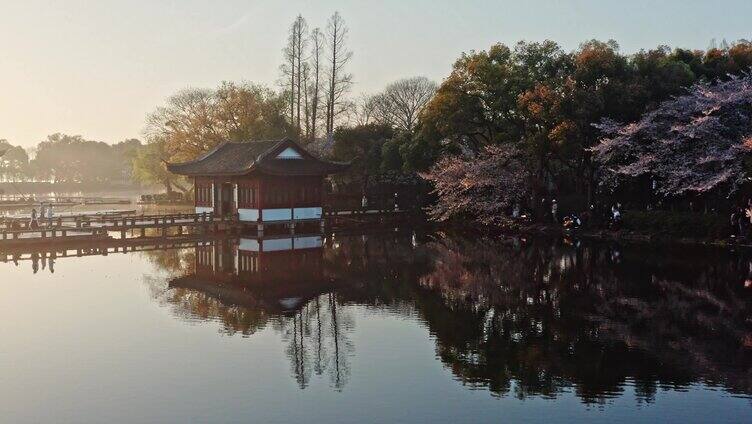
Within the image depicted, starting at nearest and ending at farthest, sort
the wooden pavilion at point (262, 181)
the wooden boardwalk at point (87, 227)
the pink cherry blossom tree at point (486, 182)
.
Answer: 1. the wooden boardwalk at point (87, 227)
2. the wooden pavilion at point (262, 181)
3. the pink cherry blossom tree at point (486, 182)

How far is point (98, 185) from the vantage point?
135875 mm

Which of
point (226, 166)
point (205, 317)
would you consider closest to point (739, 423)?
point (205, 317)

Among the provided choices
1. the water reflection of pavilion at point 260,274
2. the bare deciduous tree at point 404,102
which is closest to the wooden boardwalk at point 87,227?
the water reflection of pavilion at point 260,274

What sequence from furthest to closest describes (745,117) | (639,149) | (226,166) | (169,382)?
(226,166) → (639,149) → (745,117) → (169,382)

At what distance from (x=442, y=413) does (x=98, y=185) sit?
133701 millimetres

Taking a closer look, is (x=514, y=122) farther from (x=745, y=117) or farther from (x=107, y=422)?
(x=107, y=422)

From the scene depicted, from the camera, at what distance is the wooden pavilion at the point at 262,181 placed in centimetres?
4019

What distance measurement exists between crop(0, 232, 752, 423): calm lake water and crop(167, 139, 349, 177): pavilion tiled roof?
11.0 meters

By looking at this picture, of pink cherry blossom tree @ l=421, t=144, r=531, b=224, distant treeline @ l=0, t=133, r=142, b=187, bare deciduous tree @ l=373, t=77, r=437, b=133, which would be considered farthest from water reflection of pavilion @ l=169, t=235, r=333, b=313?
distant treeline @ l=0, t=133, r=142, b=187

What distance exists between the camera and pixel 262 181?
40.1 meters

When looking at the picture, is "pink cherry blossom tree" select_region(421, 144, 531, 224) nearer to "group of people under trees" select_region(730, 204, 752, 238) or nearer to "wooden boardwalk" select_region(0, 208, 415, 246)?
"wooden boardwalk" select_region(0, 208, 415, 246)

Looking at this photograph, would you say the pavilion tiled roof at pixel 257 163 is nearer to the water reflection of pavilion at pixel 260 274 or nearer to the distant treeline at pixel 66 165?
the water reflection of pavilion at pixel 260 274

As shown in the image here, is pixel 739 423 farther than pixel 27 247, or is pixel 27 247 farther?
pixel 27 247

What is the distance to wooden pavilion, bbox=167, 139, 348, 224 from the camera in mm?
40188
